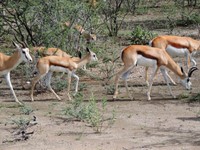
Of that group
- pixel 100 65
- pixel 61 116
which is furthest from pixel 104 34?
pixel 61 116

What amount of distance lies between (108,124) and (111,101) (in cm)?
202

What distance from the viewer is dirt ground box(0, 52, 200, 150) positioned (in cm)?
734

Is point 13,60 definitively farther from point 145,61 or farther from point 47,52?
point 145,61

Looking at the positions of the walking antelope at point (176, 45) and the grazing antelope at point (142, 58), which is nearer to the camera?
the grazing antelope at point (142, 58)

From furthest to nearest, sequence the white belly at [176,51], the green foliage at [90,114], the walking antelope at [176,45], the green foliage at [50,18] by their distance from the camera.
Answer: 1. the white belly at [176,51]
2. the walking antelope at [176,45]
3. the green foliage at [50,18]
4. the green foliage at [90,114]

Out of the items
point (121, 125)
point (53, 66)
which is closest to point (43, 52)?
point (53, 66)

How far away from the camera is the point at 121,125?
27.5ft

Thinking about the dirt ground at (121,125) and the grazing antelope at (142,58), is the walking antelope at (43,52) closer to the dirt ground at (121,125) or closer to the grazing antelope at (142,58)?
the dirt ground at (121,125)

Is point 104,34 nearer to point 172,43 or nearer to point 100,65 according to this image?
point 100,65

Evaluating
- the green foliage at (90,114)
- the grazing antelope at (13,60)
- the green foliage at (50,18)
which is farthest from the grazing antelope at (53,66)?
the green foliage at (90,114)

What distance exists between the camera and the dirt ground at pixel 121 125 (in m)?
7.34

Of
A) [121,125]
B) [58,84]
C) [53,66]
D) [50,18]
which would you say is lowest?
[58,84]

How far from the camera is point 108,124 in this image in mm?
8305

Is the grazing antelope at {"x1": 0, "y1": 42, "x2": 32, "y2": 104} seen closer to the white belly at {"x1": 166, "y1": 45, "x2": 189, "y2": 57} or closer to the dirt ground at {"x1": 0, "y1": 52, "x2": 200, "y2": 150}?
the dirt ground at {"x1": 0, "y1": 52, "x2": 200, "y2": 150}
